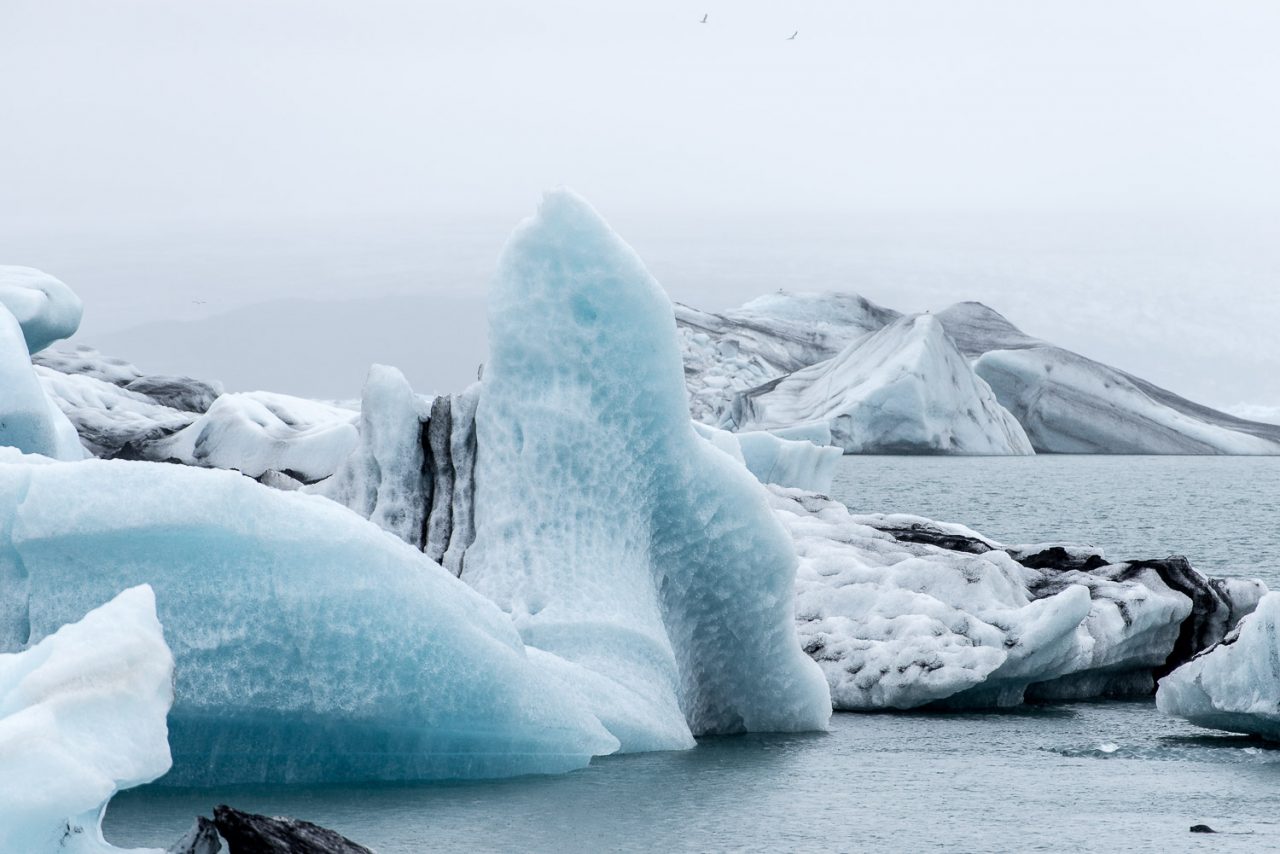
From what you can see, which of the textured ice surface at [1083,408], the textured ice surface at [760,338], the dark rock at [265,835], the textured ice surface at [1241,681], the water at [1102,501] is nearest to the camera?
the dark rock at [265,835]

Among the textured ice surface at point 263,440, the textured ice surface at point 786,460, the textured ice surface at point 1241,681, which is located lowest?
the textured ice surface at point 263,440

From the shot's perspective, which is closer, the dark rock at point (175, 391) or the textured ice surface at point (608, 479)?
the textured ice surface at point (608, 479)

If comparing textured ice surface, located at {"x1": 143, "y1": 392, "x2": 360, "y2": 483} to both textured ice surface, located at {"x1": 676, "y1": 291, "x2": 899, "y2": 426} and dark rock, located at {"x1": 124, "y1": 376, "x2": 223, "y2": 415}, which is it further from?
textured ice surface, located at {"x1": 676, "y1": 291, "x2": 899, "y2": 426}

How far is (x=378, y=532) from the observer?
21.0ft

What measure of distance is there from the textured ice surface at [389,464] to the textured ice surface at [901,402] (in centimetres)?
3524

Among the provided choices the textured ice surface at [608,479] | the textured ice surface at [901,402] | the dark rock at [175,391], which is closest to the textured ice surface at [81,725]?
the textured ice surface at [608,479]

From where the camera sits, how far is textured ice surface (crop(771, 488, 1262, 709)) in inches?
386

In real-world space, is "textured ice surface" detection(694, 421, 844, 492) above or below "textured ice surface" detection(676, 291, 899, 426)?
above

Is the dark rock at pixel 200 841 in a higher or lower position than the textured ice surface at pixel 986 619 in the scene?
higher

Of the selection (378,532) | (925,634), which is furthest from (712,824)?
(925,634)

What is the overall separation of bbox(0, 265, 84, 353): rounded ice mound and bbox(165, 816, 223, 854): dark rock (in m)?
17.0

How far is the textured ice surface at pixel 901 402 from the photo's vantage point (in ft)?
146

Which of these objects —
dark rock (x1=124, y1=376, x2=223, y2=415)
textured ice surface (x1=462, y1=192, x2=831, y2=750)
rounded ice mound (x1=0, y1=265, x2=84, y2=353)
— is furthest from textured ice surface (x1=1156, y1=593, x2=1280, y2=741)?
dark rock (x1=124, y1=376, x2=223, y2=415)

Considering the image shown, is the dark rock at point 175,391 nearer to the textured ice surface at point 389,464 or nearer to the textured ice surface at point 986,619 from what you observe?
the textured ice surface at point 986,619
